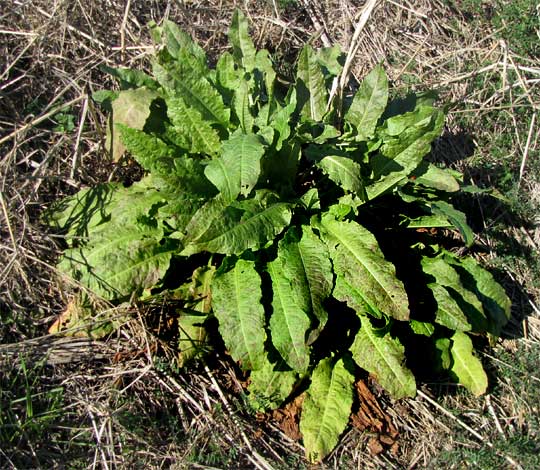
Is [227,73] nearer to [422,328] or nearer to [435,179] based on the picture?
[435,179]

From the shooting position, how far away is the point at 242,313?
9.39ft

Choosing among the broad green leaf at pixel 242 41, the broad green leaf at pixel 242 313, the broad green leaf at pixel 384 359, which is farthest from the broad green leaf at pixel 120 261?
the broad green leaf at pixel 242 41

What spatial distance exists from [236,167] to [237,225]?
250 mm

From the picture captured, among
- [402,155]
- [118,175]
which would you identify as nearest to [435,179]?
[402,155]

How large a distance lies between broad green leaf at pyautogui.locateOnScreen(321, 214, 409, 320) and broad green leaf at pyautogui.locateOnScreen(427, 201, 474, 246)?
363 mm

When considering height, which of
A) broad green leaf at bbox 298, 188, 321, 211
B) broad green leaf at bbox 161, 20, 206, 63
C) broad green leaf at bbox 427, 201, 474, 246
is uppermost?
broad green leaf at bbox 427, 201, 474, 246

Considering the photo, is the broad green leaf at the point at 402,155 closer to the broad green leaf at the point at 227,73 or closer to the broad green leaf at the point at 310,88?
the broad green leaf at the point at 310,88

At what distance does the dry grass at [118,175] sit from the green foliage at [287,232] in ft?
0.66

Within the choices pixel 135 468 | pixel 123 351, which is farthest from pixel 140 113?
pixel 135 468

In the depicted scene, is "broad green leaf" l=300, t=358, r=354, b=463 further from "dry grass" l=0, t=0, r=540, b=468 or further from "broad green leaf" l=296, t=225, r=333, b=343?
"broad green leaf" l=296, t=225, r=333, b=343

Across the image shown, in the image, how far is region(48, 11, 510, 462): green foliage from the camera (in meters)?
2.84

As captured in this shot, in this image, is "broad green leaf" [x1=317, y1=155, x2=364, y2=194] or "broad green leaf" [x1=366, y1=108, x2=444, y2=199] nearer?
"broad green leaf" [x1=317, y1=155, x2=364, y2=194]

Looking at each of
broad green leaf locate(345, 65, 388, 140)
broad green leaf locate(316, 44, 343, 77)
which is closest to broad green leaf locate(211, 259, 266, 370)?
broad green leaf locate(345, 65, 388, 140)

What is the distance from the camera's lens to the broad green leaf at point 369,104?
3374mm
